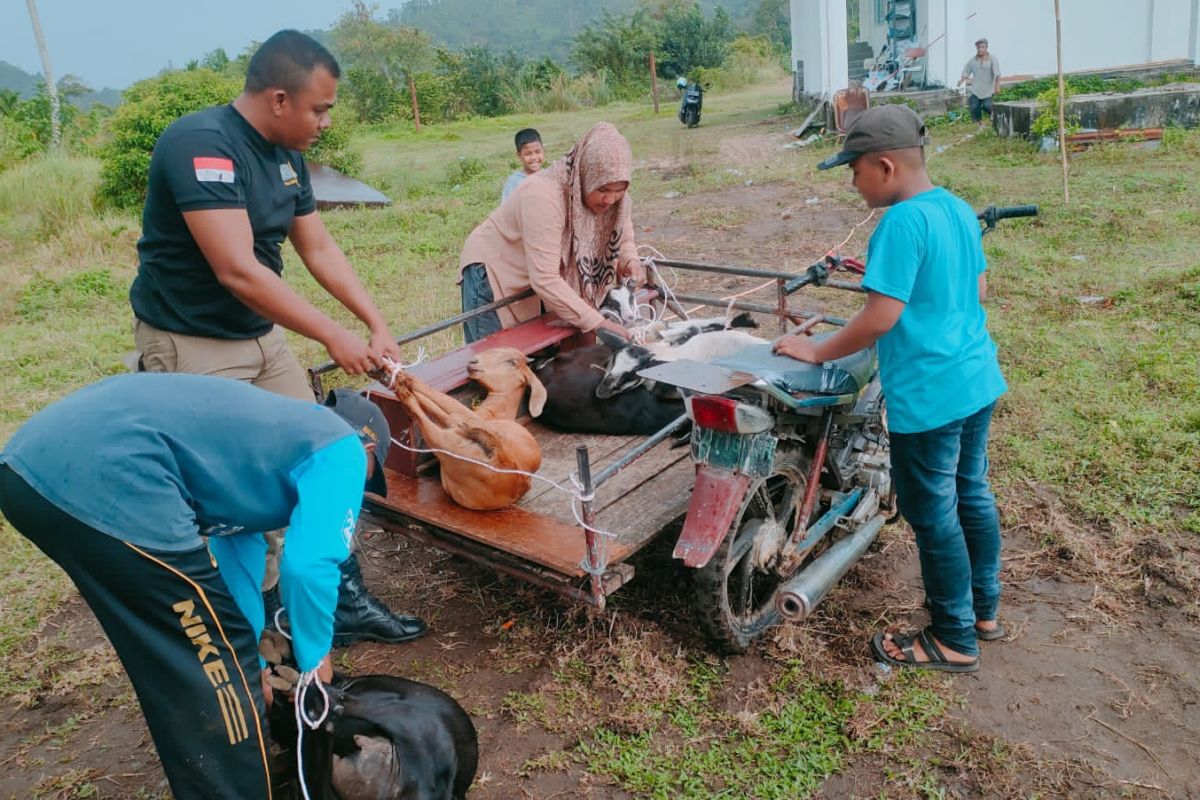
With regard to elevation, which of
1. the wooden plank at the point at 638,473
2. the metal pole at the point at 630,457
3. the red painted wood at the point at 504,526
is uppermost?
the metal pole at the point at 630,457

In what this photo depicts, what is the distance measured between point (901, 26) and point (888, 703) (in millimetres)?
19089

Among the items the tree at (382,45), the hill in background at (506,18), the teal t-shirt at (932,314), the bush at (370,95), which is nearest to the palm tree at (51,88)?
the bush at (370,95)

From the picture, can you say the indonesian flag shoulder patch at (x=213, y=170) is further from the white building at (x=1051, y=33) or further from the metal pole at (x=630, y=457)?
the white building at (x=1051, y=33)

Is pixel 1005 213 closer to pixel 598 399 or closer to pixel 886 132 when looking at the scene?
pixel 886 132

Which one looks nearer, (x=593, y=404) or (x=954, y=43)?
(x=593, y=404)

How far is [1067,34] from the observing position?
16422 millimetres

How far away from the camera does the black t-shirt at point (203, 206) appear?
9.66 feet

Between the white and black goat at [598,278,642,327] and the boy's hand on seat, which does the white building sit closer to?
the white and black goat at [598,278,642,327]

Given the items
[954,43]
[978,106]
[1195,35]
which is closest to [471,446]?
[978,106]

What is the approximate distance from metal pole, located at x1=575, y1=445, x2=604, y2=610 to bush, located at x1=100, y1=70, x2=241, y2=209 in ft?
35.1

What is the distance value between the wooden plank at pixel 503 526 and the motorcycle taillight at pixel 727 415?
1.75 ft

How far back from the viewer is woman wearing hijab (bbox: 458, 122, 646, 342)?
4.21m

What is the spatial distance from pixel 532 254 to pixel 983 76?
1285 cm

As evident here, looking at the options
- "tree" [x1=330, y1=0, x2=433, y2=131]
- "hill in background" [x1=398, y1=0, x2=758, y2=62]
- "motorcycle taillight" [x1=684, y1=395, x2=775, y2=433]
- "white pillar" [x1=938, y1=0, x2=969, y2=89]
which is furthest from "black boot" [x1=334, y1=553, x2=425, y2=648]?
"hill in background" [x1=398, y1=0, x2=758, y2=62]
